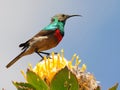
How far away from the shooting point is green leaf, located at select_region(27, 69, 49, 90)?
4.27 m

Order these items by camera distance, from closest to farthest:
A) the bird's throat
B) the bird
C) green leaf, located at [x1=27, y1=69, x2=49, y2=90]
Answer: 1. green leaf, located at [x1=27, y1=69, x2=49, y2=90]
2. the bird
3. the bird's throat

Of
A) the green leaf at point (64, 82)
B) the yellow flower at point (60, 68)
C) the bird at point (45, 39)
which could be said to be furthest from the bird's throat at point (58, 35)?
the green leaf at point (64, 82)

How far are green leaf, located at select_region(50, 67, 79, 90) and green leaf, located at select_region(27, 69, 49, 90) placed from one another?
14 cm

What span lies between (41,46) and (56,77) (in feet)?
18.8

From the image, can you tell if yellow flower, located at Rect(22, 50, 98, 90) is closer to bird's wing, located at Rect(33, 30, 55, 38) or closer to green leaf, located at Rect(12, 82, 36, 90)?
green leaf, located at Rect(12, 82, 36, 90)

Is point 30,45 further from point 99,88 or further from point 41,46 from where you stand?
point 99,88

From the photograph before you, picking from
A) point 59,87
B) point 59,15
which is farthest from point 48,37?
point 59,87

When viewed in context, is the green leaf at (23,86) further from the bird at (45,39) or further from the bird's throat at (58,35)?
the bird's throat at (58,35)

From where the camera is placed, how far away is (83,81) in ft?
15.1

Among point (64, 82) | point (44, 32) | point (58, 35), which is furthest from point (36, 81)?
point (58, 35)

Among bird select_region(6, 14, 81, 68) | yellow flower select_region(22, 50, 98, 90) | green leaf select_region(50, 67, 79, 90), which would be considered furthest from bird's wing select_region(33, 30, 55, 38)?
green leaf select_region(50, 67, 79, 90)

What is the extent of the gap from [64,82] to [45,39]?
5906 millimetres

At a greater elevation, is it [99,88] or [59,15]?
[99,88]

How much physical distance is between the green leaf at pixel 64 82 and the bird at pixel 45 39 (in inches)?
201
